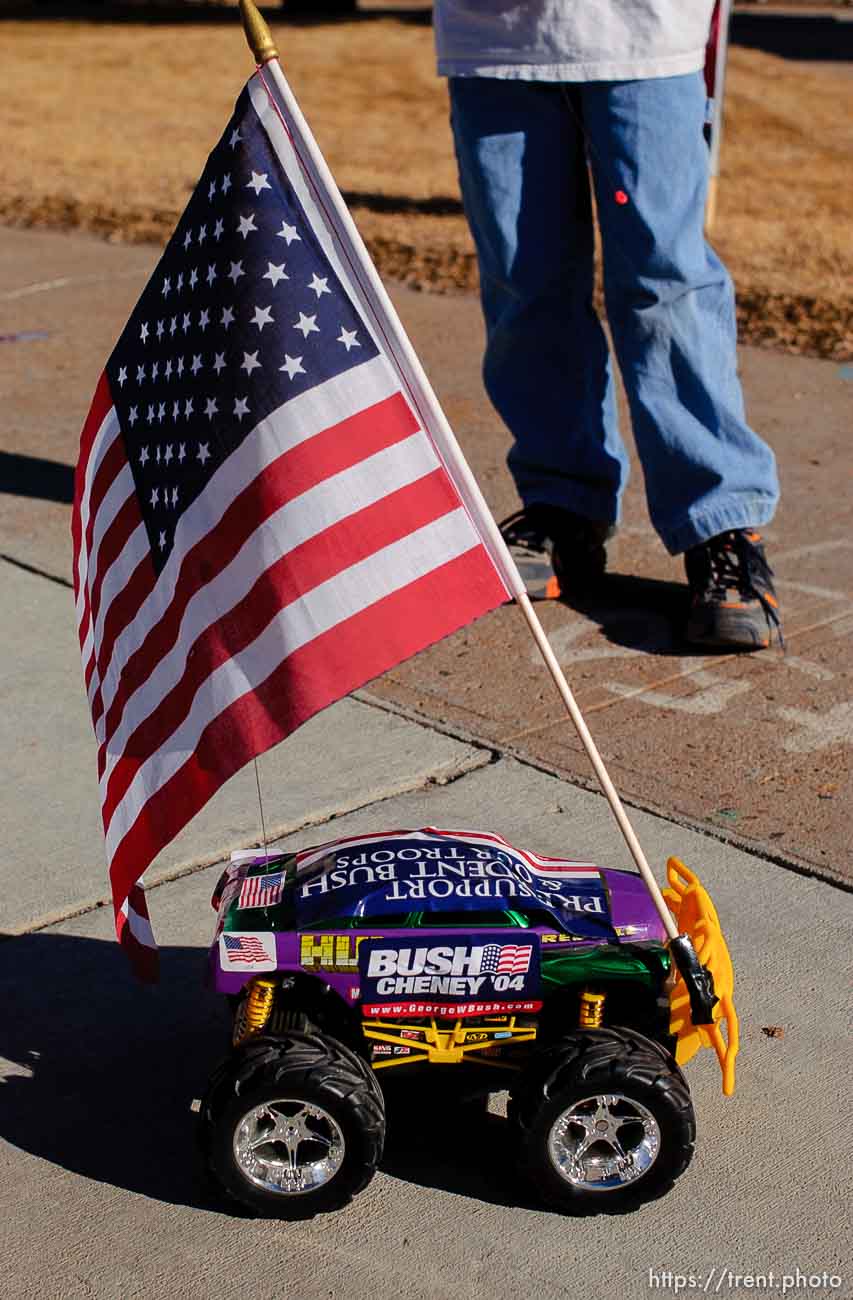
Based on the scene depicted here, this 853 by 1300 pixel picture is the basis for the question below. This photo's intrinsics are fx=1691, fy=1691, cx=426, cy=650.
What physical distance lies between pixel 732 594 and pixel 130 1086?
6.89 ft

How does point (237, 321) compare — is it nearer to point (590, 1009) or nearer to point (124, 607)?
point (124, 607)

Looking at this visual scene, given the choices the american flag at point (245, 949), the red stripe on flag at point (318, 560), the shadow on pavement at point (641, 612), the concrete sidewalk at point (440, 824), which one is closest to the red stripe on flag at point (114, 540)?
the red stripe on flag at point (318, 560)

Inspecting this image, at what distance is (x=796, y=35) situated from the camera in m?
24.1

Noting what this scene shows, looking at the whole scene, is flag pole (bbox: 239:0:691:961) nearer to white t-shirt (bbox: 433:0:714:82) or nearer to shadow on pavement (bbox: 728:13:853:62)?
white t-shirt (bbox: 433:0:714:82)

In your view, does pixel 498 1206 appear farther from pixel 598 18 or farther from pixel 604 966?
pixel 598 18

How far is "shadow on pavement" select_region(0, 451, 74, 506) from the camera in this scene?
208 inches

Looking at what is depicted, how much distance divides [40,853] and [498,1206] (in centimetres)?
130

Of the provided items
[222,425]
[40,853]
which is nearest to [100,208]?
A: [40,853]

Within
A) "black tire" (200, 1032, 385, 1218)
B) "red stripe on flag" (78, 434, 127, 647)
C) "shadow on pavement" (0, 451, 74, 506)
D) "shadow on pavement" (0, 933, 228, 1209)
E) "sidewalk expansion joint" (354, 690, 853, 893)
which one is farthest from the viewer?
"shadow on pavement" (0, 451, 74, 506)

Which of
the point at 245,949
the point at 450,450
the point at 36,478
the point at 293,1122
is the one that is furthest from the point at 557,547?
the point at 293,1122

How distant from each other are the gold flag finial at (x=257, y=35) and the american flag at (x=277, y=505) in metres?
0.05

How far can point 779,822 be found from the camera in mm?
3316

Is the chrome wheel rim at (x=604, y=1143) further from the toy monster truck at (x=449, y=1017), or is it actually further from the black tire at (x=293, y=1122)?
the black tire at (x=293, y=1122)

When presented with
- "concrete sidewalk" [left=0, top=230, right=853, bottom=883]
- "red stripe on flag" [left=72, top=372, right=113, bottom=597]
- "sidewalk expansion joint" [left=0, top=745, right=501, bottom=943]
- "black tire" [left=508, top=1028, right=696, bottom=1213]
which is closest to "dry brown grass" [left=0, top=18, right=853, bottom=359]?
"concrete sidewalk" [left=0, top=230, right=853, bottom=883]
